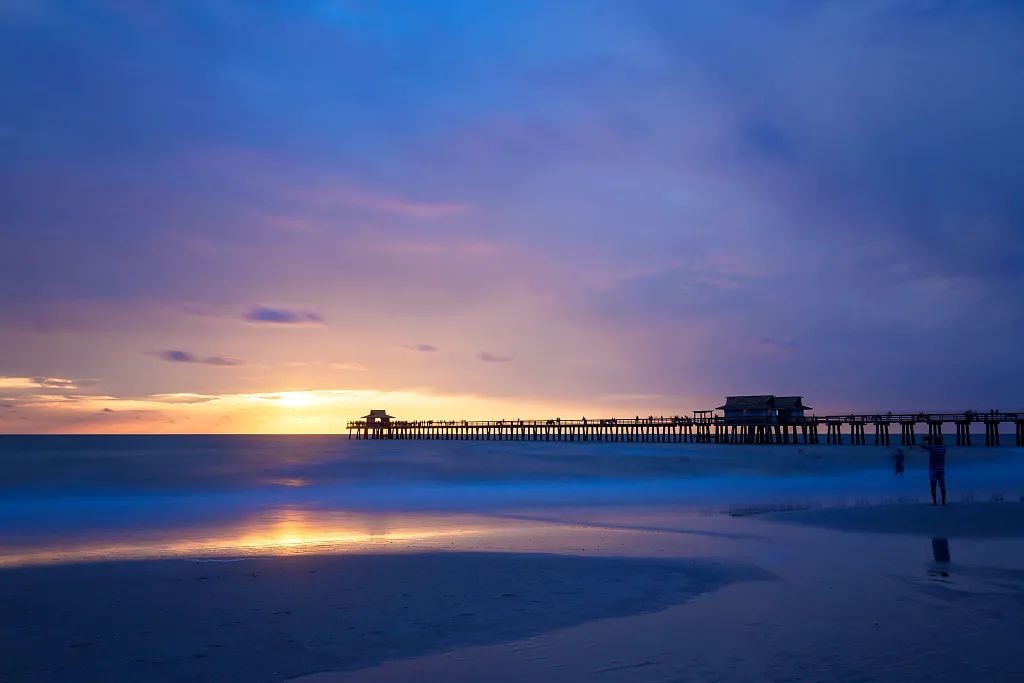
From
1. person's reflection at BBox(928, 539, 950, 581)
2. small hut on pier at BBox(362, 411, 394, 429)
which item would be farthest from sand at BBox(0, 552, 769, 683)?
small hut on pier at BBox(362, 411, 394, 429)

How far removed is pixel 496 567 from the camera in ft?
41.2

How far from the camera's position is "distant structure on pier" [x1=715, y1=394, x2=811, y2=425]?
238 feet

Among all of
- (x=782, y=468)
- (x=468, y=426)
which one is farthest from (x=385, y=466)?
(x=468, y=426)

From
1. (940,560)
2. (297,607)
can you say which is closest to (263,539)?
(297,607)

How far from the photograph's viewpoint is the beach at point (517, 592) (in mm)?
7344

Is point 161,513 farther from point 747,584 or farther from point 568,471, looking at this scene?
point 568,471

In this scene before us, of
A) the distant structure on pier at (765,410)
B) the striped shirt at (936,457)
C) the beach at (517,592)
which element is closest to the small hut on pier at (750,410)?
the distant structure on pier at (765,410)

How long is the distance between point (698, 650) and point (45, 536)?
644 inches

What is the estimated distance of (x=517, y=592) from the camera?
1065 cm

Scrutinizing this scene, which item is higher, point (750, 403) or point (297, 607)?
point (750, 403)

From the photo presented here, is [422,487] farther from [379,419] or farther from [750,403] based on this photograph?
[379,419]

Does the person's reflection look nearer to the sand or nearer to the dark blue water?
the sand

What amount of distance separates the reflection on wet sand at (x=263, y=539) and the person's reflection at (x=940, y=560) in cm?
904

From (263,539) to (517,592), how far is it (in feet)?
27.4
